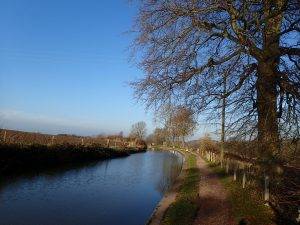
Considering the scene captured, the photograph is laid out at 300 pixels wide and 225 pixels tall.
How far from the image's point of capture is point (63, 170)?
95.0 ft

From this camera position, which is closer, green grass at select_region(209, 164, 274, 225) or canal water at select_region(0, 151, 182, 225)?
green grass at select_region(209, 164, 274, 225)

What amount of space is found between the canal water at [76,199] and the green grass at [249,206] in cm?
327

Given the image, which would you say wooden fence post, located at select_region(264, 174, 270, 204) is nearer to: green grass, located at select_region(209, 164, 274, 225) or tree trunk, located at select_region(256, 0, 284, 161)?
green grass, located at select_region(209, 164, 274, 225)

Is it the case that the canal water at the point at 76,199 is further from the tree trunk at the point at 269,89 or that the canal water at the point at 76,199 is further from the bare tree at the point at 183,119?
the tree trunk at the point at 269,89

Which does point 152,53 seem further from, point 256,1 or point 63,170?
point 63,170

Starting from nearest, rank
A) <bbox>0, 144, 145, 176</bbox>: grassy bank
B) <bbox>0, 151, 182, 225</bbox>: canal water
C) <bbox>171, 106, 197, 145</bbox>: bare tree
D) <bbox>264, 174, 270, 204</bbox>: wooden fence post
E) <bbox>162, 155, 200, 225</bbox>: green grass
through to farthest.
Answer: <bbox>162, 155, 200, 225</bbox>: green grass, <bbox>171, 106, 197, 145</bbox>: bare tree, <bbox>0, 151, 182, 225</bbox>: canal water, <bbox>264, 174, 270, 204</bbox>: wooden fence post, <bbox>0, 144, 145, 176</bbox>: grassy bank

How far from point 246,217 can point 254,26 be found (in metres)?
5.63

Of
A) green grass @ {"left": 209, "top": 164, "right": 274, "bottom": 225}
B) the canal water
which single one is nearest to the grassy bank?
the canal water

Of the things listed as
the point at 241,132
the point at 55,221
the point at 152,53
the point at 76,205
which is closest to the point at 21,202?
the point at 76,205

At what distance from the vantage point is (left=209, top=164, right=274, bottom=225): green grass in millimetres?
12734

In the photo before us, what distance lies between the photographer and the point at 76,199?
59.6 feet

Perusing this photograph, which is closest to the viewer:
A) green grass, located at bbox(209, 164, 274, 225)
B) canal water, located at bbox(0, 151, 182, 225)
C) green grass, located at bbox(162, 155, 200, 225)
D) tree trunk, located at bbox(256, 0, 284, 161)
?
tree trunk, located at bbox(256, 0, 284, 161)

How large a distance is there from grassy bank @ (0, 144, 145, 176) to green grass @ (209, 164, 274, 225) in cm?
1210

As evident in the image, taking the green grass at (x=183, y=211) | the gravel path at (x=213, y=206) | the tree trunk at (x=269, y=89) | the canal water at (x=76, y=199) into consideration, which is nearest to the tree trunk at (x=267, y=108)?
the tree trunk at (x=269, y=89)
